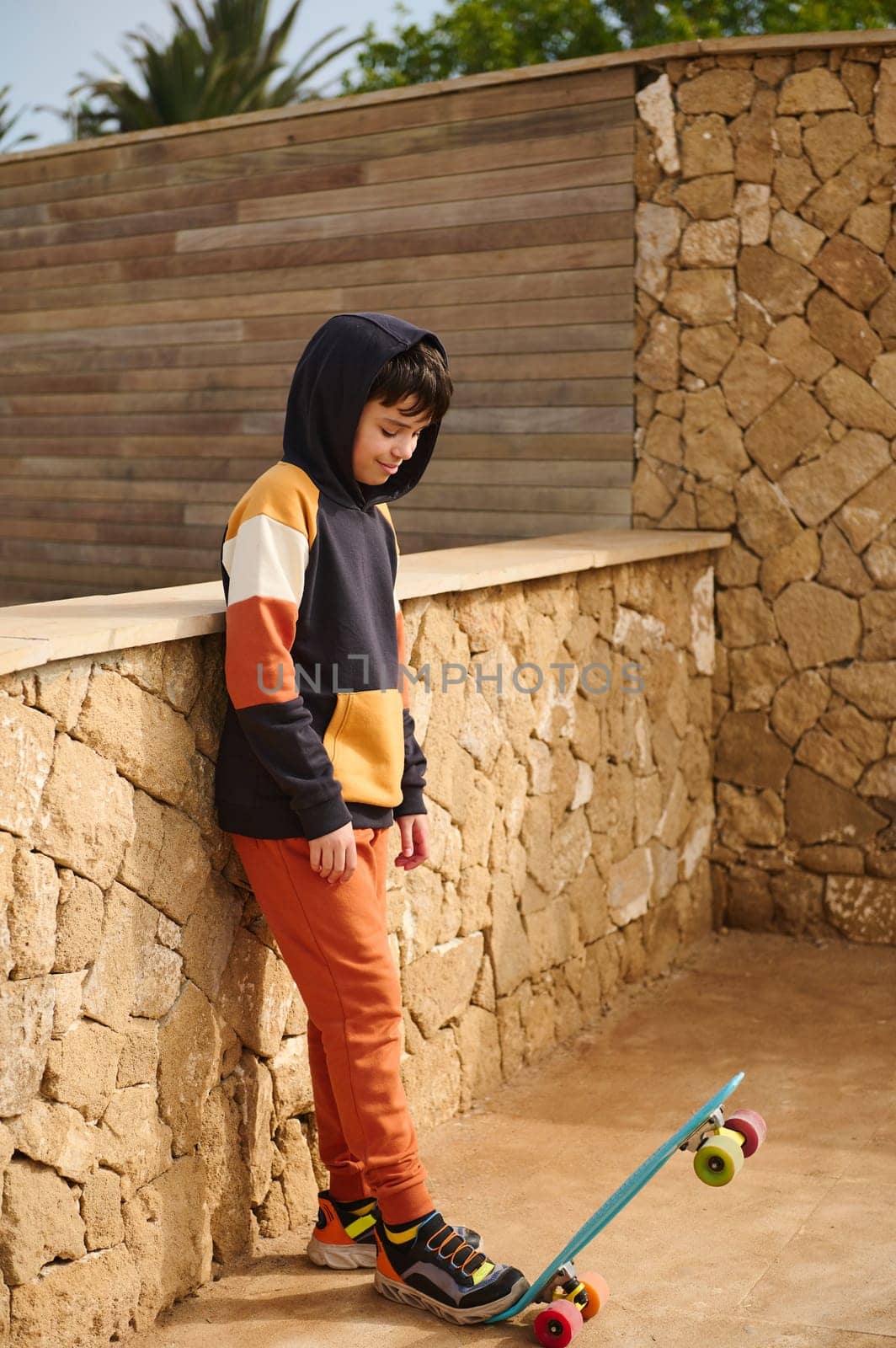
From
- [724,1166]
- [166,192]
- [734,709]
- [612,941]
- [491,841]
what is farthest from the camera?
[166,192]

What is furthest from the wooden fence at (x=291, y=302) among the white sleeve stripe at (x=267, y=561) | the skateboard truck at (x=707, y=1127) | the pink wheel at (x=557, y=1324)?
the pink wheel at (x=557, y=1324)

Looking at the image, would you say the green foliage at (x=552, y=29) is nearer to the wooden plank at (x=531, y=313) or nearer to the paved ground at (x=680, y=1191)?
the wooden plank at (x=531, y=313)

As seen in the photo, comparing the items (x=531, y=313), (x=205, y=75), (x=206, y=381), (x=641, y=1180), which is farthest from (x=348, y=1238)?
(x=205, y=75)

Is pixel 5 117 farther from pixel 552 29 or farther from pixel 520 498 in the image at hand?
pixel 520 498

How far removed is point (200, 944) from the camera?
2.81 meters

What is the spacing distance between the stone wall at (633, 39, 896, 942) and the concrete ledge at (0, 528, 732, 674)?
503mm

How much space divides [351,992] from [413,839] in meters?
0.51

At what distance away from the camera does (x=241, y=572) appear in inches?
100

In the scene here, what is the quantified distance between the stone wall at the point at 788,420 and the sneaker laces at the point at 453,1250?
116 inches

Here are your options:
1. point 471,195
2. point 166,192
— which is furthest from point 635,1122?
point 166,192

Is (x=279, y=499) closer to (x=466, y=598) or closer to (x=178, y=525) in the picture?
(x=466, y=598)

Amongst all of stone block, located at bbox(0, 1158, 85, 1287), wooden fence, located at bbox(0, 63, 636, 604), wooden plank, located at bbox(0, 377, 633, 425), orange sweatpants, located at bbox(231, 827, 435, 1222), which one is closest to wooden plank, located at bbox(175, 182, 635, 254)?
wooden fence, located at bbox(0, 63, 636, 604)

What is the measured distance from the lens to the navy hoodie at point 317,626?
2535mm

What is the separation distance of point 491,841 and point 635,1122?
88 centimetres
